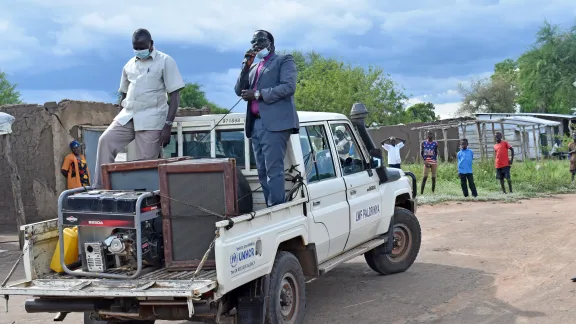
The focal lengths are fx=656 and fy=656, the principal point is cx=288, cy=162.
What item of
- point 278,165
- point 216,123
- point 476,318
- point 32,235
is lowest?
point 476,318

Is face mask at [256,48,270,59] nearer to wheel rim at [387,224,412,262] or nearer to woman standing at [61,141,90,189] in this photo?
wheel rim at [387,224,412,262]

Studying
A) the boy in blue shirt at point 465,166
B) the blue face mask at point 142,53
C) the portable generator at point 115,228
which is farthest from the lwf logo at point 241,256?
the boy in blue shirt at point 465,166

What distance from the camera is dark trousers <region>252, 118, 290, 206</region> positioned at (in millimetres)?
5656

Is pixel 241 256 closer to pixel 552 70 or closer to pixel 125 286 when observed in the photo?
pixel 125 286

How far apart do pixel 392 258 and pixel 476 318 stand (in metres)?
2.07

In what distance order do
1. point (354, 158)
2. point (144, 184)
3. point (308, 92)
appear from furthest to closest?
point (308, 92)
point (354, 158)
point (144, 184)

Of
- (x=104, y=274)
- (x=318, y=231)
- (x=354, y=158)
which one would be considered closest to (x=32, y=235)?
(x=104, y=274)

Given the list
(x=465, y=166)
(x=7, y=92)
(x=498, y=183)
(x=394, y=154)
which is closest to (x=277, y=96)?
(x=394, y=154)

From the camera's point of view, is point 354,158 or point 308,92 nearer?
point 354,158

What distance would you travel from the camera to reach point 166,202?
201 inches

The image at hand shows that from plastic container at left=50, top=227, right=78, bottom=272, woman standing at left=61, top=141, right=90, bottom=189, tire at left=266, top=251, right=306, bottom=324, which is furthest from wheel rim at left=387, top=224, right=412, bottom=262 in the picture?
woman standing at left=61, top=141, right=90, bottom=189

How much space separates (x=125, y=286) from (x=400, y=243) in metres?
4.29

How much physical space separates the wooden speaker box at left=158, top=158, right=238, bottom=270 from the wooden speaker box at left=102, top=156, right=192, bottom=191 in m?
0.32

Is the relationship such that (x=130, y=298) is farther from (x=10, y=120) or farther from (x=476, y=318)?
(x=10, y=120)
